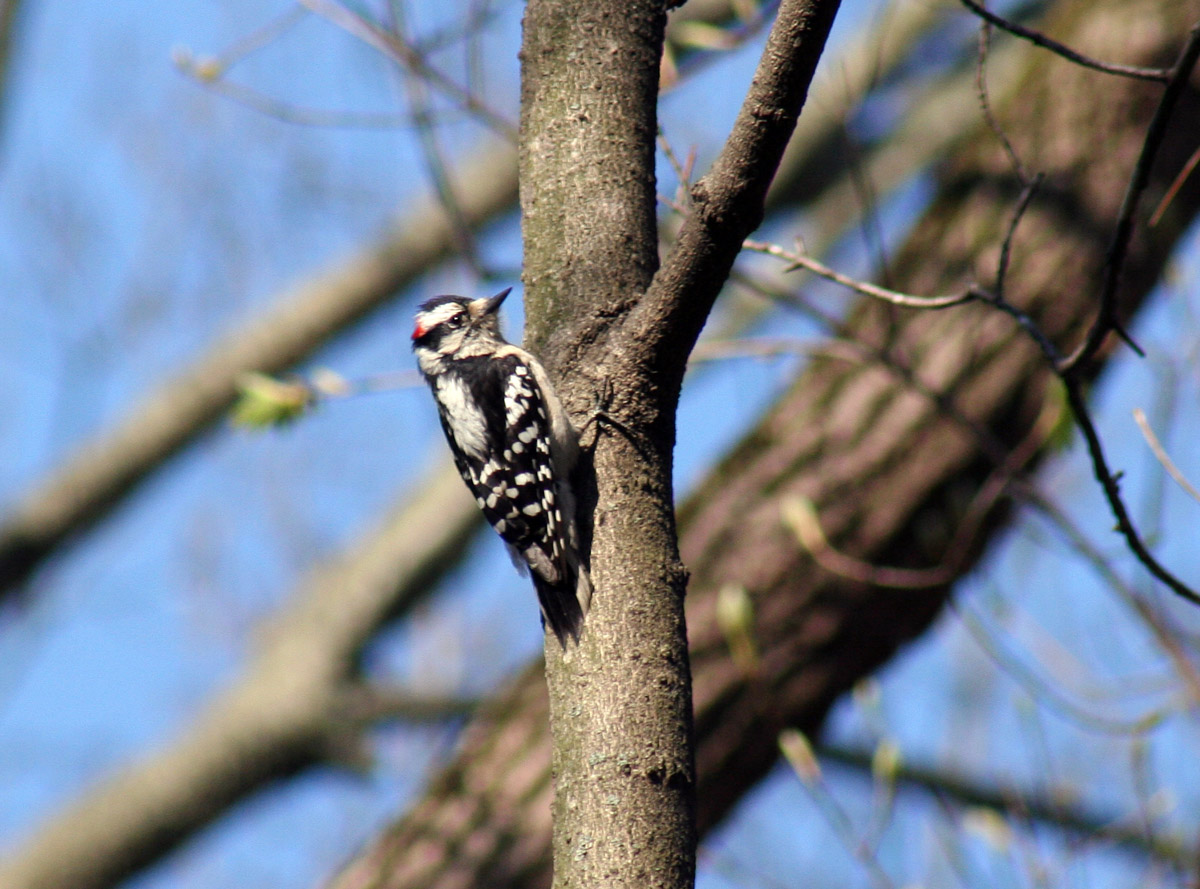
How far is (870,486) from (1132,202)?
225 cm

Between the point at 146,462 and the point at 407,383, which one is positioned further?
the point at 146,462

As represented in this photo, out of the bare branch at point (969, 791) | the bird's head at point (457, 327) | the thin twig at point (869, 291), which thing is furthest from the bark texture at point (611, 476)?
the bare branch at point (969, 791)

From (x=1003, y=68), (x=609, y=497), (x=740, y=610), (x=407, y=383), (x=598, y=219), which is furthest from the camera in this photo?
(x=1003, y=68)

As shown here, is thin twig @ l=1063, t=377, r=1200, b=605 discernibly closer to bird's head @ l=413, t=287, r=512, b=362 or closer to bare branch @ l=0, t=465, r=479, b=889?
bird's head @ l=413, t=287, r=512, b=362

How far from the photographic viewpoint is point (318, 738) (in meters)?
8.62

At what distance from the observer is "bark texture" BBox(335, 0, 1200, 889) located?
169 inches

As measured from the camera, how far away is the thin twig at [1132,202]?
6.97 feet

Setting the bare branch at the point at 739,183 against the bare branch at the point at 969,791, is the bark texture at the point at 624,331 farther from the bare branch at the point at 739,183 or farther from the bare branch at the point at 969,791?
the bare branch at the point at 969,791

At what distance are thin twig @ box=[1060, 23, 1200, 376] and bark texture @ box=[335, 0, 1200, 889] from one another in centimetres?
166

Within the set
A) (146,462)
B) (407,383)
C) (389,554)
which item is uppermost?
(146,462)

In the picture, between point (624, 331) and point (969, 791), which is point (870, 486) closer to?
point (624, 331)

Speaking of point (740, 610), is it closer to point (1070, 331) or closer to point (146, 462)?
point (1070, 331)

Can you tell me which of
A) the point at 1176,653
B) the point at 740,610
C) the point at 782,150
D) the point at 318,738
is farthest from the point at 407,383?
the point at 318,738

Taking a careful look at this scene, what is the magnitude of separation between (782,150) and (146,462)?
797 cm
